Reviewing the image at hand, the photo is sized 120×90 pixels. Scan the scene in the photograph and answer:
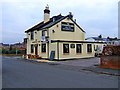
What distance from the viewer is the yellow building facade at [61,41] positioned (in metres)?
36.2

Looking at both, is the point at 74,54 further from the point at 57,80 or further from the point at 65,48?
the point at 57,80

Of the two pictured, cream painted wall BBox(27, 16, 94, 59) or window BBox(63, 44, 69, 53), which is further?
cream painted wall BBox(27, 16, 94, 59)

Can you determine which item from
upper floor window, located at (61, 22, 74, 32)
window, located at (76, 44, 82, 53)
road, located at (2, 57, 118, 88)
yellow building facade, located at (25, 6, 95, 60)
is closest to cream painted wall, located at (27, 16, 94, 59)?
yellow building facade, located at (25, 6, 95, 60)

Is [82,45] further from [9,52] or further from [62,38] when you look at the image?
[9,52]

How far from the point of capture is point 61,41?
3584 centimetres

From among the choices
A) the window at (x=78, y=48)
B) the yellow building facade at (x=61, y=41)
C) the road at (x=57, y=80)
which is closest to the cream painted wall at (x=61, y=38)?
the yellow building facade at (x=61, y=41)

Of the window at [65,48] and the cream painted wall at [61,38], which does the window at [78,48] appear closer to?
the cream painted wall at [61,38]

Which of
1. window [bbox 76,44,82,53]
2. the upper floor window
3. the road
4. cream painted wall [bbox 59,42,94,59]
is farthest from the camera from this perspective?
the upper floor window

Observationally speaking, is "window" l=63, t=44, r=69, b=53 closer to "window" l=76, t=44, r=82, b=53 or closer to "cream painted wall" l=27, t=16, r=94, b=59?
"cream painted wall" l=27, t=16, r=94, b=59

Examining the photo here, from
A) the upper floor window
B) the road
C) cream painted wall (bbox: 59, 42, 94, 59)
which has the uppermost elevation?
the upper floor window

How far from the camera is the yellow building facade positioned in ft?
119

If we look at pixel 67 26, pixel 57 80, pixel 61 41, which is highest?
pixel 67 26

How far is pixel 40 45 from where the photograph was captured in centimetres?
4075

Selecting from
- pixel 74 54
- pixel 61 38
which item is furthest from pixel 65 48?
pixel 61 38
